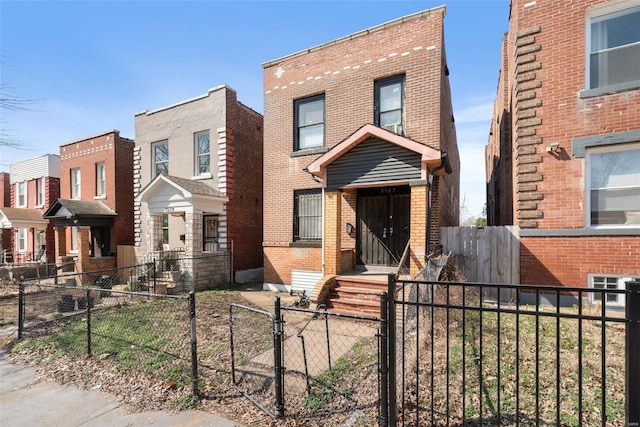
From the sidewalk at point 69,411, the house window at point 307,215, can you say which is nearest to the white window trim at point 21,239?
the house window at point 307,215

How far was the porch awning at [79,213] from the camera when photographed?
1549cm

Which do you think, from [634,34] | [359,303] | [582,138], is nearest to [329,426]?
[359,303]

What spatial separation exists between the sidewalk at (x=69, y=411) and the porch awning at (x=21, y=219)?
64.4 feet

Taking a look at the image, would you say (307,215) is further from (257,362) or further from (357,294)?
(257,362)

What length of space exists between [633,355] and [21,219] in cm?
2736

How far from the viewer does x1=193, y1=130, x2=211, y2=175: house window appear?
14.1 meters

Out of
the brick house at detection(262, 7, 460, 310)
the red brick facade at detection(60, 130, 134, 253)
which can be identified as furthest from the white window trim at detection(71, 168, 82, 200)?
the brick house at detection(262, 7, 460, 310)

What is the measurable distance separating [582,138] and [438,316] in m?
5.65

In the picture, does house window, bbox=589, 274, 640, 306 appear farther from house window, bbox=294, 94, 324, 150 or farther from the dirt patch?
house window, bbox=294, 94, 324, 150

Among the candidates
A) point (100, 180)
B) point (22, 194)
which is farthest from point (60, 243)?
point (22, 194)

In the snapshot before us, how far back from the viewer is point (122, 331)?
680 cm

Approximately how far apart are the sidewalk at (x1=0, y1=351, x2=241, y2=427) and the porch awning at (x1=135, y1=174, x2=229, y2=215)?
788 cm

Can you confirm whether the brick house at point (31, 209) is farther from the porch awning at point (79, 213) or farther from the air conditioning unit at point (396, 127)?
the air conditioning unit at point (396, 127)

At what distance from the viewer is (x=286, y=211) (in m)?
11.7
